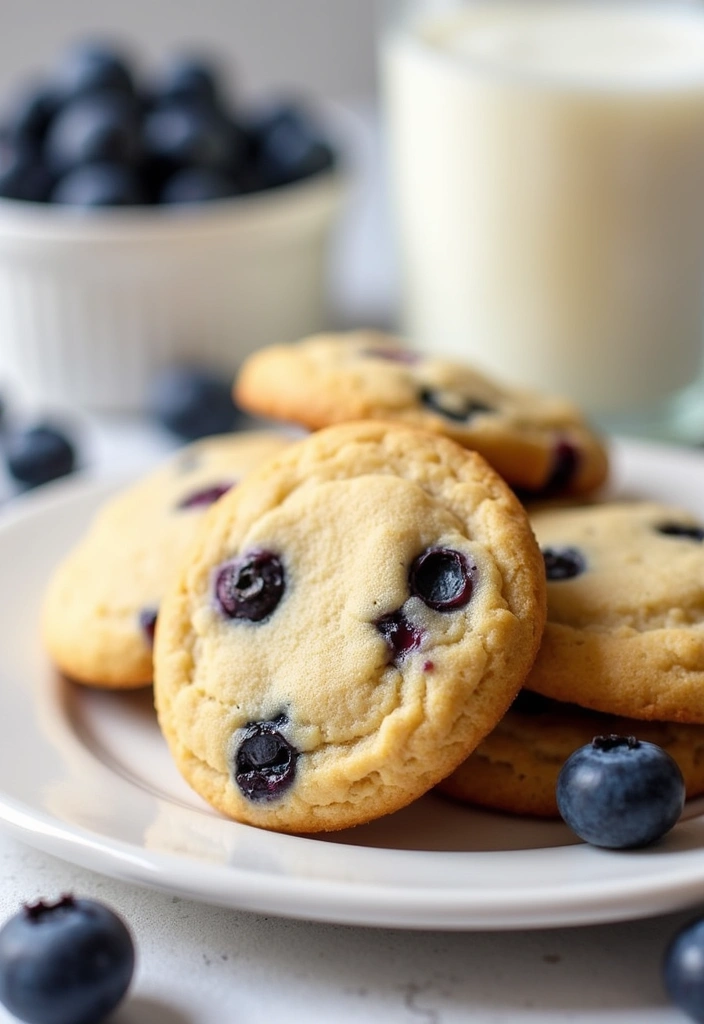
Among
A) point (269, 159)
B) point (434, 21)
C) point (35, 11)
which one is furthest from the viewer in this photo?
point (35, 11)

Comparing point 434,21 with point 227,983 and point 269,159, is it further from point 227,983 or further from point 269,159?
point 227,983

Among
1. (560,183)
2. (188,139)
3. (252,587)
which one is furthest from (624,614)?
(188,139)

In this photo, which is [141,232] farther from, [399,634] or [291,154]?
[399,634]

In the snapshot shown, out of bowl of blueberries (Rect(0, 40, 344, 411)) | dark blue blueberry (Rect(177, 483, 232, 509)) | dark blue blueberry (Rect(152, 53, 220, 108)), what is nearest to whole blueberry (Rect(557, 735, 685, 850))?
dark blue blueberry (Rect(177, 483, 232, 509))

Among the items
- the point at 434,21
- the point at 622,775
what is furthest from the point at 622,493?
the point at 434,21

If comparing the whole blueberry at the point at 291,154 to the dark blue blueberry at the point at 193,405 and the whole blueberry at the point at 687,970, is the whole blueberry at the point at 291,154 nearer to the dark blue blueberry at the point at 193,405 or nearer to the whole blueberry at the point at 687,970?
the dark blue blueberry at the point at 193,405

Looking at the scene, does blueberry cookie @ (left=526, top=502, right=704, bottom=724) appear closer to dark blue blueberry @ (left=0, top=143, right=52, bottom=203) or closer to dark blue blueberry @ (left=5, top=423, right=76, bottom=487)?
dark blue blueberry @ (left=5, top=423, right=76, bottom=487)

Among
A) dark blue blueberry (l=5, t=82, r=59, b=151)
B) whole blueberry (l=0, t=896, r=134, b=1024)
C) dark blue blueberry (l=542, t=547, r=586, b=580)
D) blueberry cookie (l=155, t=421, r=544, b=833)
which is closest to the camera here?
whole blueberry (l=0, t=896, r=134, b=1024)
